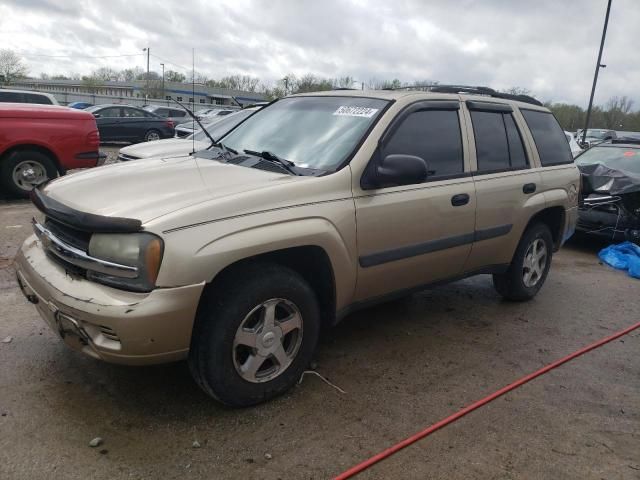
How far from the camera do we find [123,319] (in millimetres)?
2383

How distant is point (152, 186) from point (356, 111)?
1451mm

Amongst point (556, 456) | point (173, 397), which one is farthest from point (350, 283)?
point (556, 456)

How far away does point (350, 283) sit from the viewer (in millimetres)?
3217

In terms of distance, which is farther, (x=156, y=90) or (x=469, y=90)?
(x=156, y=90)

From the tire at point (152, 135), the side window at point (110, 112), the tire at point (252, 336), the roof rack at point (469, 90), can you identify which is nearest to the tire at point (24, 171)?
the roof rack at point (469, 90)

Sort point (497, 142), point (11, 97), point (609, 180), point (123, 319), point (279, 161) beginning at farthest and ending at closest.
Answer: point (11, 97)
point (609, 180)
point (497, 142)
point (279, 161)
point (123, 319)

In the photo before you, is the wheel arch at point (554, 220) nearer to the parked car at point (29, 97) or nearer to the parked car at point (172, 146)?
the parked car at point (172, 146)

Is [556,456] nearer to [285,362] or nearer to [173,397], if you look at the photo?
[285,362]

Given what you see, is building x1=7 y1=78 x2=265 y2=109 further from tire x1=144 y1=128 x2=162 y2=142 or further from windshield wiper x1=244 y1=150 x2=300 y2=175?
windshield wiper x1=244 y1=150 x2=300 y2=175

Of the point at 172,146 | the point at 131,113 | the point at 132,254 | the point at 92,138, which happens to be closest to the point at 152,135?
the point at 131,113

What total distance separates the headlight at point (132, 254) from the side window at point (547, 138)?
3603mm

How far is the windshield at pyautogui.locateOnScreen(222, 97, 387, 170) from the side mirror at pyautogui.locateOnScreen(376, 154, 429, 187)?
0.81ft

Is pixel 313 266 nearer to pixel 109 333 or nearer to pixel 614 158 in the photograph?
pixel 109 333

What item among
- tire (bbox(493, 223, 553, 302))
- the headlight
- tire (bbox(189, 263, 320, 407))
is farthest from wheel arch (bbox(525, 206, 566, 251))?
the headlight
